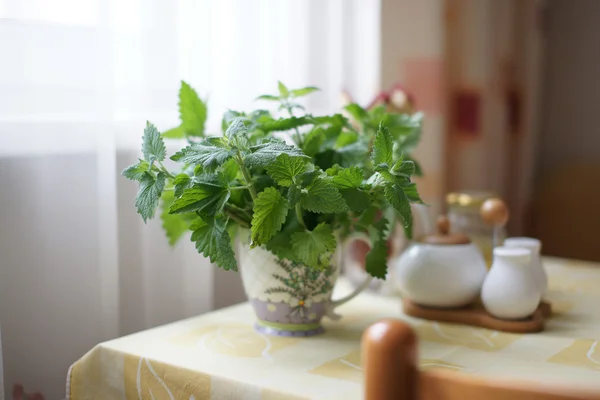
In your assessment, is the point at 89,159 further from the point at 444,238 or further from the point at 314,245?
the point at 444,238

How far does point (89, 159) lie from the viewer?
1.19 m

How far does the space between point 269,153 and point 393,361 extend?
1.35 feet

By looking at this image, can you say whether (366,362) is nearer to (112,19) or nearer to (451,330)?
(451,330)

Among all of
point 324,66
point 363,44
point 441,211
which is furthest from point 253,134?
point 441,211

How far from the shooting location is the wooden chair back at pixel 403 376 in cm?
55

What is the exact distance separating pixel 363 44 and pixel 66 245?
965 mm

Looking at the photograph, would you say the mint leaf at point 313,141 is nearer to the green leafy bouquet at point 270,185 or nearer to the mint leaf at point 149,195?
the green leafy bouquet at point 270,185

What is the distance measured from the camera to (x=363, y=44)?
182 cm

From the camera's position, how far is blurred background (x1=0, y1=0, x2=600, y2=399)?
1106 millimetres

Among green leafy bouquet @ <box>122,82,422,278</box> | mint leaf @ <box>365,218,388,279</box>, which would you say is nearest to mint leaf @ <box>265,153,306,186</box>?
green leafy bouquet @ <box>122,82,422,278</box>

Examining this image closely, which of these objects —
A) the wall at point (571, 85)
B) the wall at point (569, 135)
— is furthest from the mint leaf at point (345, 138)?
the wall at point (571, 85)

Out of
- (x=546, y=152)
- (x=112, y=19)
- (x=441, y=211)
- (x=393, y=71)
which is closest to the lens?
(x=112, y=19)

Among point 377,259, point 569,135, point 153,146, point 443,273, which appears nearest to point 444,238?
point 443,273

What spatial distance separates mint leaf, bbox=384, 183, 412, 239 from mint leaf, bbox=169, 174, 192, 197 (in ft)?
0.85
